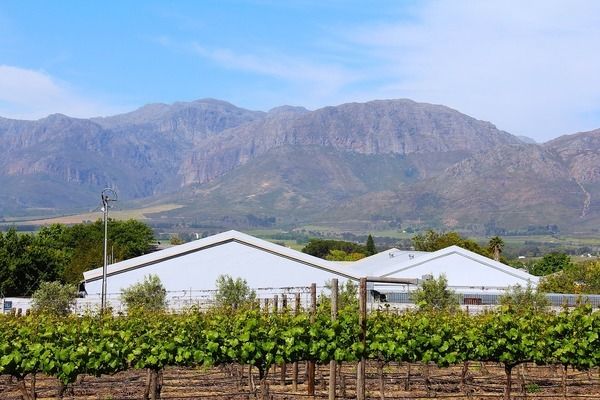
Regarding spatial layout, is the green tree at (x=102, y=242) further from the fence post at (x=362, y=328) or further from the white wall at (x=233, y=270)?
the fence post at (x=362, y=328)

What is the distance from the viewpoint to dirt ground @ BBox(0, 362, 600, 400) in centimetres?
2436

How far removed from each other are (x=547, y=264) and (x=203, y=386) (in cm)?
10949

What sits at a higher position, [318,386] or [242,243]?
[242,243]

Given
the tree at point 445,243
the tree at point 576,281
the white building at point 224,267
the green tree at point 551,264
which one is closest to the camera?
the white building at point 224,267

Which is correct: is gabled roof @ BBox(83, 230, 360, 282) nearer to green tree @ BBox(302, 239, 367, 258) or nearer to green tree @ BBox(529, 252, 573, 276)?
green tree @ BBox(529, 252, 573, 276)

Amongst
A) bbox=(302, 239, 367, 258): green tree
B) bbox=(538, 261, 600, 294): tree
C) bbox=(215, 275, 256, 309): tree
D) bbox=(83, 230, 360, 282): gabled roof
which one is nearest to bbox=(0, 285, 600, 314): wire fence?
bbox=(215, 275, 256, 309): tree

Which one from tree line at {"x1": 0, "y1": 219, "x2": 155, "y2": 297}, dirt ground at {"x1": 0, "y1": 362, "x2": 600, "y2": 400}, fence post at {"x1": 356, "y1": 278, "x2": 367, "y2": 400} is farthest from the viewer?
tree line at {"x1": 0, "y1": 219, "x2": 155, "y2": 297}

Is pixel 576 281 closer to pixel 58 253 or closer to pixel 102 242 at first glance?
pixel 102 242

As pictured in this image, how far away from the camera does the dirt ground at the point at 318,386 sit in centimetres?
2436

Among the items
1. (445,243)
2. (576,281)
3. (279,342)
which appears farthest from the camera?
(445,243)

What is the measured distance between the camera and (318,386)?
86.1 ft

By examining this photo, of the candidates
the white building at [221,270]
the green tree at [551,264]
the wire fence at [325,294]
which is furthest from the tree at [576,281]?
the green tree at [551,264]

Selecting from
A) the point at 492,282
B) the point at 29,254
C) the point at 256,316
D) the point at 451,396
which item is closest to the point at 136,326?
the point at 256,316

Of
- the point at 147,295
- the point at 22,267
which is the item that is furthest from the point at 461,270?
the point at 22,267
